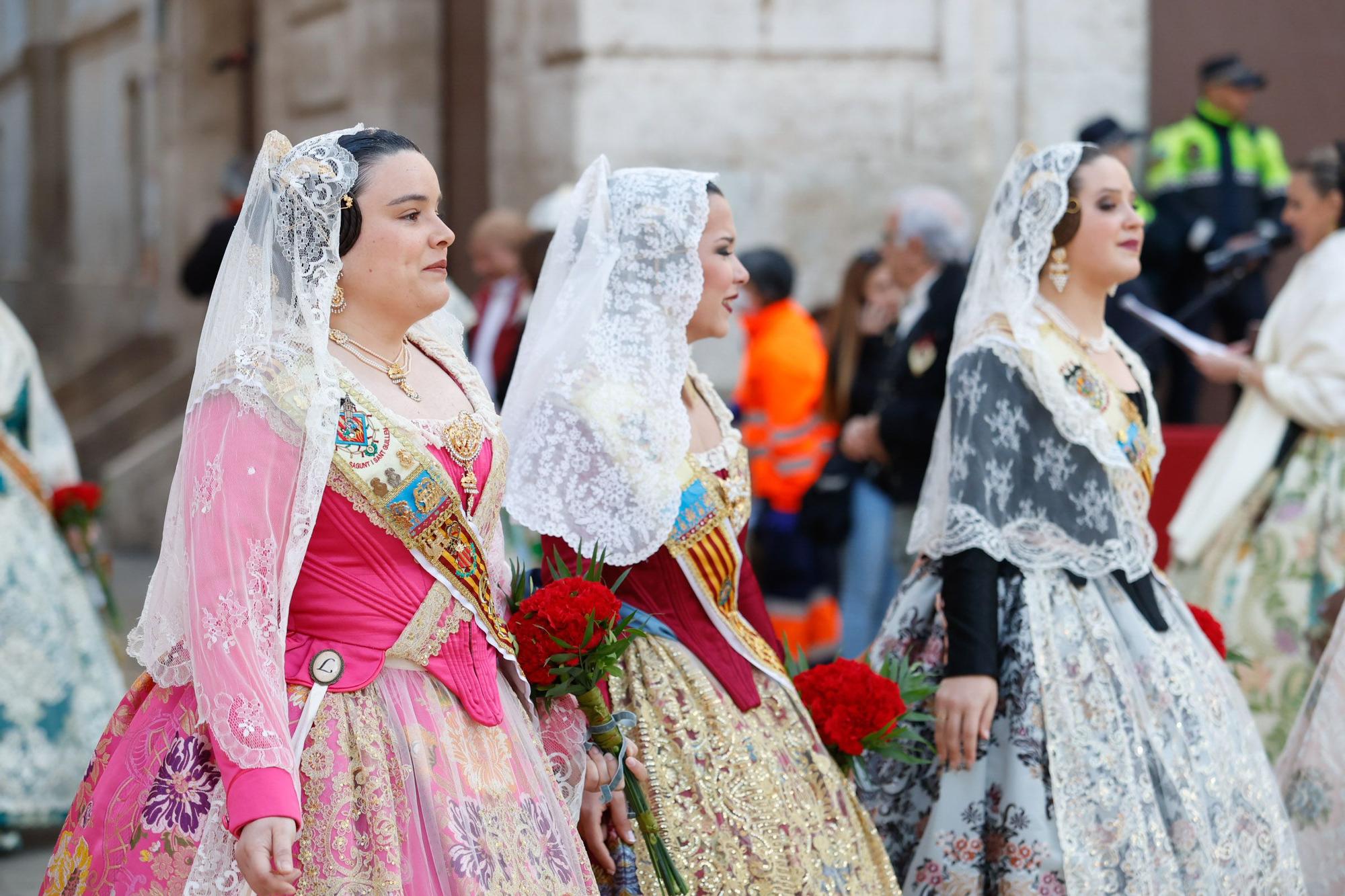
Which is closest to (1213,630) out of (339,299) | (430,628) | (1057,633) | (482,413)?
(1057,633)

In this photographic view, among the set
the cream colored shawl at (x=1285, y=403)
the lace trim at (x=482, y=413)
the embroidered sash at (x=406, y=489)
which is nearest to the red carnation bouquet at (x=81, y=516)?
the lace trim at (x=482, y=413)

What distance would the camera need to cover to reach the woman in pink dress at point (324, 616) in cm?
273

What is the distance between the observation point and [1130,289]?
6445mm

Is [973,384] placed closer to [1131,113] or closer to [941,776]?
[941,776]

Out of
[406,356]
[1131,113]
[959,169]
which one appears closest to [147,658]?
[406,356]

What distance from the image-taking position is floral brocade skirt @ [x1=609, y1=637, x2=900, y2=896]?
3.32 metres

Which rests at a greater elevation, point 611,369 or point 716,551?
point 611,369

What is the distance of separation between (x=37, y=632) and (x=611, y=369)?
10.3 feet

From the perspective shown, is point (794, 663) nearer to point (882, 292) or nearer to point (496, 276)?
point (882, 292)

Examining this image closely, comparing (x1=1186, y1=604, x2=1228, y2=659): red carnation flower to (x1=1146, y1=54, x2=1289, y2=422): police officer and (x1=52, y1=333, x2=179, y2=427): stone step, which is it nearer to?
(x1=1146, y1=54, x2=1289, y2=422): police officer

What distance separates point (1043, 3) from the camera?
864cm

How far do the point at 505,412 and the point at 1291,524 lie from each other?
3.16 metres

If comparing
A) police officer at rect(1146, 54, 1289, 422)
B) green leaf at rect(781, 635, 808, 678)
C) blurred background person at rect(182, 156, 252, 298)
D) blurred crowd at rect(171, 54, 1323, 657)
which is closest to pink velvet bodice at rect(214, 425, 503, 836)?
green leaf at rect(781, 635, 808, 678)

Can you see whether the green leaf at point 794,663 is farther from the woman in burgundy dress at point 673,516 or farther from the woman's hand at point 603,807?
the woman's hand at point 603,807
